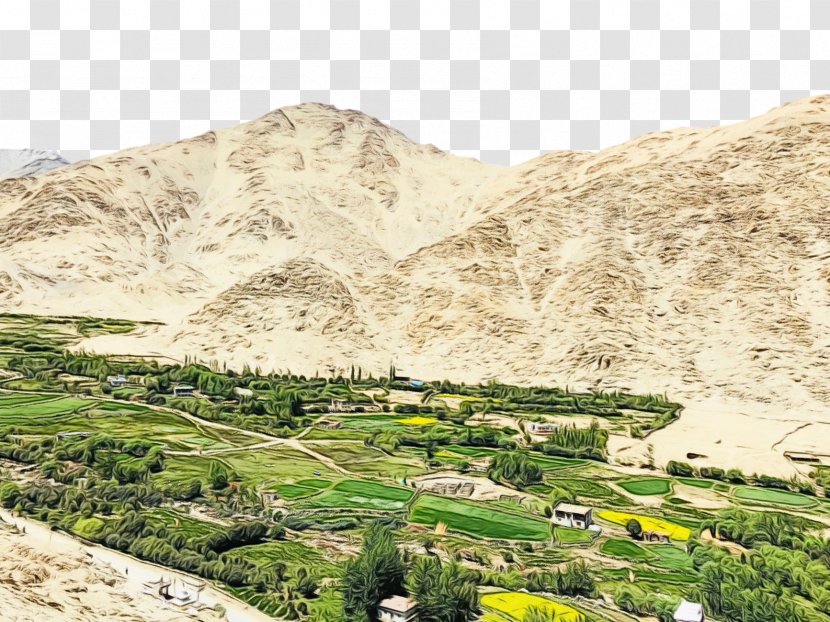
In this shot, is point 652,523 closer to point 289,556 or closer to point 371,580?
point 371,580

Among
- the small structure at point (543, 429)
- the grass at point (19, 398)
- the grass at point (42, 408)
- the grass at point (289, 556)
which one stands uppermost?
the grass at point (19, 398)

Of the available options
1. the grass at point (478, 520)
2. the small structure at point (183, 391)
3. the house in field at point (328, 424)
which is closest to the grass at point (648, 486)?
the grass at point (478, 520)

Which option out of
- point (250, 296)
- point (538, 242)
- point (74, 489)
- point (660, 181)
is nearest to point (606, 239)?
point (538, 242)

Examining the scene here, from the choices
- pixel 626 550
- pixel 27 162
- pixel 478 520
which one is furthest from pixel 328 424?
pixel 27 162

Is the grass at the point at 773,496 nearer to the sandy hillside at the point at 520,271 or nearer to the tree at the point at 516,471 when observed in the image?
the sandy hillside at the point at 520,271

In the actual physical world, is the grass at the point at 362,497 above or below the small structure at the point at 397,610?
above

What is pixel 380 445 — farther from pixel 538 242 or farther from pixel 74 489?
pixel 538 242
